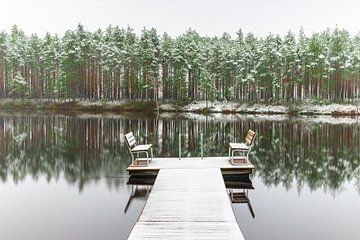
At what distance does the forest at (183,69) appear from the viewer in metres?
66.7

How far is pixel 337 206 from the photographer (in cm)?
1207

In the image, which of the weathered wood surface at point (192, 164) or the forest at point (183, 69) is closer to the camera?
the weathered wood surface at point (192, 164)

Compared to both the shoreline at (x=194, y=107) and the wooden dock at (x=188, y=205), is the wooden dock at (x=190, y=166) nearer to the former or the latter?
the wooden dock at (x=188, y=205)

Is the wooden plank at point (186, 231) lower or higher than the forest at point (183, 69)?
lower

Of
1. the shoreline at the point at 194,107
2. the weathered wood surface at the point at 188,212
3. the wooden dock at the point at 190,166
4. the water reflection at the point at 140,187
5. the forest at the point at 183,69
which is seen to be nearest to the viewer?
the weathered wood surface at the point at 188,212

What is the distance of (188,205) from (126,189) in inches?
183

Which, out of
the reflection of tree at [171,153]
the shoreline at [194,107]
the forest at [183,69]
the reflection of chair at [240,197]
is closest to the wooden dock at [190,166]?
the reflection of tree at [171,153]

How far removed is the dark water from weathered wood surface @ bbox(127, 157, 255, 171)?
0.74m

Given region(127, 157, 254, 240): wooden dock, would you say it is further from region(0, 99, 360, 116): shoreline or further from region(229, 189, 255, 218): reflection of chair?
region(0, 99, 360, 116): shoreline

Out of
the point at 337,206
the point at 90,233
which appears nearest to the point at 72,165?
the point at 90,233

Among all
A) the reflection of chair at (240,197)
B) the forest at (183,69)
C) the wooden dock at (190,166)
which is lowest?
the reflection of chair at (240,197)

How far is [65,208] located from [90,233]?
258 cm

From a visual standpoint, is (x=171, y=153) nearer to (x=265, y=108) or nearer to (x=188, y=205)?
(x=188, y=205)

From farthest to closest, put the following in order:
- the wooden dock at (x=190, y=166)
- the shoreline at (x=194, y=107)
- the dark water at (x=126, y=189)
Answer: the shoreline at (x=194, y=107)
the wooden dock at (x=190, y=166)
the dark water at (x=126, y=189)
